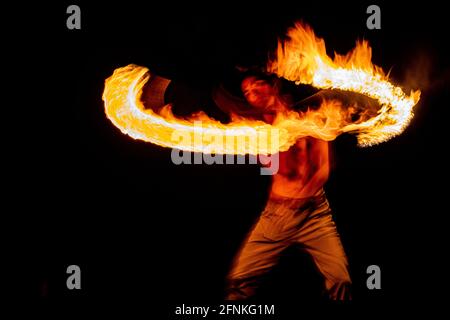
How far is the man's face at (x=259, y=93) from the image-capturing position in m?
5.01

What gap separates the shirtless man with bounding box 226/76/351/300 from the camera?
492 cm

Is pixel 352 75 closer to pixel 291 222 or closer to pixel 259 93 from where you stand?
pixel 259 93

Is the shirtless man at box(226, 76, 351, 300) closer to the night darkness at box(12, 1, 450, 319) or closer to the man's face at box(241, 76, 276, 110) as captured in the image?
the man's face at box(241, 76, 276, 110)

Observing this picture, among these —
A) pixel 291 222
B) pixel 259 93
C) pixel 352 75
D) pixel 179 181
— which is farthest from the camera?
pixel 179 181

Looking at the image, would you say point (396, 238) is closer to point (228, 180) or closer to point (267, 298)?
point (267, 298)

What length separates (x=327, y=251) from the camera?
4926 mm

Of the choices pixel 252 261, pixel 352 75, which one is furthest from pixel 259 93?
pixel 252 261

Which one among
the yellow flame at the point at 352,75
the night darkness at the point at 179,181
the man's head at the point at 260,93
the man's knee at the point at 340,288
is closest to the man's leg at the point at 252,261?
the night darkness at the point at 179,181

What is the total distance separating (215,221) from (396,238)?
5.91ft

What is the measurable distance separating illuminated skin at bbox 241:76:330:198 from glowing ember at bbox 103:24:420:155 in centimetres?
9

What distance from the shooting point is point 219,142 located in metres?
4.71

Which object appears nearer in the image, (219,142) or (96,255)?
(219,142)

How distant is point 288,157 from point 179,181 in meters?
1.08
